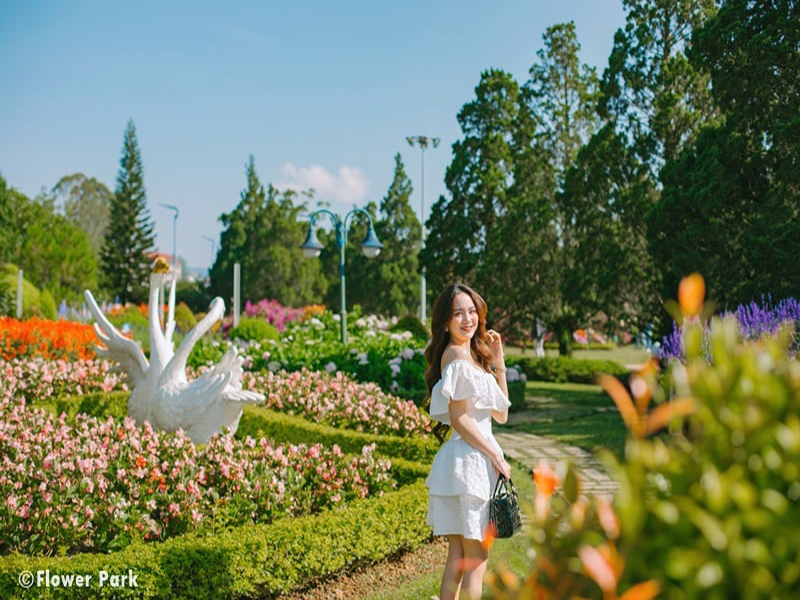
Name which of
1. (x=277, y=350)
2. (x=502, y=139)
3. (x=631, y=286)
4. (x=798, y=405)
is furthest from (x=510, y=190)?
(x=798, y=405)

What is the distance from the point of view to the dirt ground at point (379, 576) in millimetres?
4621

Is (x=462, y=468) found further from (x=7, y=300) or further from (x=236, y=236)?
(x=236, y=236)

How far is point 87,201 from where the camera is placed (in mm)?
71938

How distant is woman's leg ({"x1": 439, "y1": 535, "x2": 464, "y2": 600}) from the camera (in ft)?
11.3

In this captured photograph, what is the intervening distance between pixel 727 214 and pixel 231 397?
9.13m

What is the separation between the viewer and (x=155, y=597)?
400cm

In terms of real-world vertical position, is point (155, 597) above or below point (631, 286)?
below

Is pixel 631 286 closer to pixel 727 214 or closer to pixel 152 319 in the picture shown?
pixel 727 214

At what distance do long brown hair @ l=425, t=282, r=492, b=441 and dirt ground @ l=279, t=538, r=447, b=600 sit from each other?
4.98ft

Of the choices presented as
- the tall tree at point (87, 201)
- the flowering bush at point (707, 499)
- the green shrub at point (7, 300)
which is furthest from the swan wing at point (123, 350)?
the tall tree at point (87, 201)

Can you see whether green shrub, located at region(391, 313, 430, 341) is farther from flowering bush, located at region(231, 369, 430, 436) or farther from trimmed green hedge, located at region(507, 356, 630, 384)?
flowering bush, located at region(231, 369, 430, 436)

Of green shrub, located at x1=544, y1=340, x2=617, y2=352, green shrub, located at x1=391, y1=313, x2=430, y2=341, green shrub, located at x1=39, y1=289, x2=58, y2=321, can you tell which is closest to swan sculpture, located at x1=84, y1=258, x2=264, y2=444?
green shrub, located at x1=391, y1=313, x2=430, y2=341

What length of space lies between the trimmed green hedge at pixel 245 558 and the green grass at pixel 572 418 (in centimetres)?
393

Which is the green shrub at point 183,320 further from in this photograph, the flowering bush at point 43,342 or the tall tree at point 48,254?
the flowering bush at point 43,342
